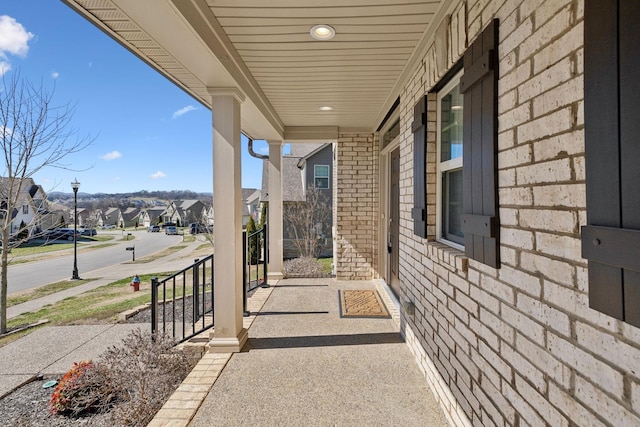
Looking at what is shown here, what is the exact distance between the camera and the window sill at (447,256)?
5.94ft

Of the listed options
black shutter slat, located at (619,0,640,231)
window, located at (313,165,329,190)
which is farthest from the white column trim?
window, located at (313,165,329,190)

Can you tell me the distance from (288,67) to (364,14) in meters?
1.06

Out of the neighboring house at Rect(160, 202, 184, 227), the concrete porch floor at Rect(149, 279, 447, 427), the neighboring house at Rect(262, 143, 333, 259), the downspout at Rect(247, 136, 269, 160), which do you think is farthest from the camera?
the neighboring house at Rect(160, 202, 184, 227)

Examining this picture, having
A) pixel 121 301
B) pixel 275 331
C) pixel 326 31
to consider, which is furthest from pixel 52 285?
pixel 326 31

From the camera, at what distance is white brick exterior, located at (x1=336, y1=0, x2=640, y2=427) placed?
0.95 meters

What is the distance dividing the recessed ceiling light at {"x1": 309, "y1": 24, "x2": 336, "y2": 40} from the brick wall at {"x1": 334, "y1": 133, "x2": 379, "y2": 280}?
3095 millimetres

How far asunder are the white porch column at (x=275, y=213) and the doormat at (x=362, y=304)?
136cm

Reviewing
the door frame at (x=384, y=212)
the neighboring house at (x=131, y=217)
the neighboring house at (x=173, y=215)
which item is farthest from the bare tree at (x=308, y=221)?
the neighboring house at (x=131, y=217)

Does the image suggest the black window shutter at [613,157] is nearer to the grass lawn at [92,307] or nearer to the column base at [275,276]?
the column base at [275,276]

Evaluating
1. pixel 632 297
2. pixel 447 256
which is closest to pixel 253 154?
pixel 447 256

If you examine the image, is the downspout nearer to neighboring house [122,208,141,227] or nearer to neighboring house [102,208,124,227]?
neighboring house [102,208,124,227]

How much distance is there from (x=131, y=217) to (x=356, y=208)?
6062 centimetres

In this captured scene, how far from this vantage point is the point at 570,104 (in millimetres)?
1027

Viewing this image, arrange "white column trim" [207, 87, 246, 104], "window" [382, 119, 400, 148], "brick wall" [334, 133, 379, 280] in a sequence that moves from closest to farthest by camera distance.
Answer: "white column trim" [207, 87, 246, 104] < "window" [382, 119, 400, 148] < "brick wall" [334, 133, 379, 280]
